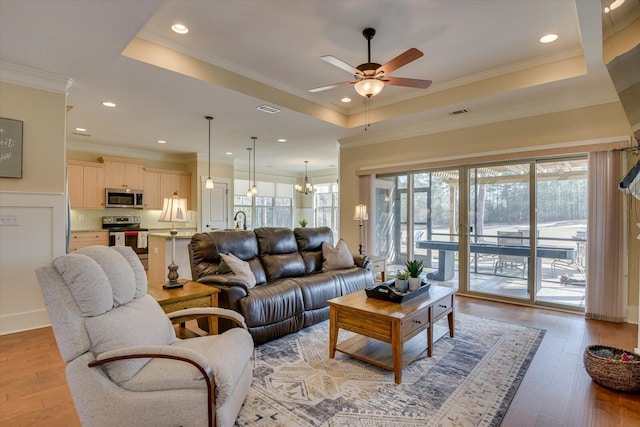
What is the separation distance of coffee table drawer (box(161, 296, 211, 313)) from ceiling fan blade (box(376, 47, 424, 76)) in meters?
2.50

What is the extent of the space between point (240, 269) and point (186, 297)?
2.56 feet

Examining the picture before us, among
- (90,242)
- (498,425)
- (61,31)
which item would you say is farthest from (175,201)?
(90,242)

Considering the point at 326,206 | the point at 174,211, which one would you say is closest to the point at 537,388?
the point at 174,211

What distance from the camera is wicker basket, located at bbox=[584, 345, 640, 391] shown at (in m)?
2.23

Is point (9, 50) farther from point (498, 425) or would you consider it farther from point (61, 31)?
point (498, 425)

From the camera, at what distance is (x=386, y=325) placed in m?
2.43

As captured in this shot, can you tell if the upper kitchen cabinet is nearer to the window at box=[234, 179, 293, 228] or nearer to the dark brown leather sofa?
the window at box=[234, 179, 293, 228]

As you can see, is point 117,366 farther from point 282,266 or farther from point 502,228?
point 502,228

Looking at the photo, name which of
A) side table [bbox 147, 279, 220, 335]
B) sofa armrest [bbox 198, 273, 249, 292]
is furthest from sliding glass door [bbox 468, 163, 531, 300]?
side table [bbox 147, 279, 220, 335]

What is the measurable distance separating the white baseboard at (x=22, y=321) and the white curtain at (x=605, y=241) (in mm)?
6187

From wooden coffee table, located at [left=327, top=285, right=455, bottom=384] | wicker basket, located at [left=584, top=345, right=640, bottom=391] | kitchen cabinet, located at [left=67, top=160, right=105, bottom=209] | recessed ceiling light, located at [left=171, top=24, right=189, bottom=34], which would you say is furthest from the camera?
kitchen cabinet, located at [left=67, top=160, right=105, bottom=209]

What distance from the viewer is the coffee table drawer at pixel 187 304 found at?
7.99 feet

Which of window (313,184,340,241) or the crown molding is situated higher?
the crown molding

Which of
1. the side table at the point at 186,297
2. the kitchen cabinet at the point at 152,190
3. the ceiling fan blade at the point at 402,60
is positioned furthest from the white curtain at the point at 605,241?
the kitchen cabinet at the point at 152,190
